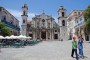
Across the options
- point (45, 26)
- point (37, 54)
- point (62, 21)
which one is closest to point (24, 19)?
point (45, 26)

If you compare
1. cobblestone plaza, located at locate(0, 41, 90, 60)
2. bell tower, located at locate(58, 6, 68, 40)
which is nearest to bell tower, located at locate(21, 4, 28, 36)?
bell tower, located at locate(58, 6, 68, 40)

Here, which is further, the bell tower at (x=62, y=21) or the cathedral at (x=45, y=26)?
the cathedral at (x=45, y=26)

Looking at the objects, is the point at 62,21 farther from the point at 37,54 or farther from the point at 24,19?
the point at 37,54

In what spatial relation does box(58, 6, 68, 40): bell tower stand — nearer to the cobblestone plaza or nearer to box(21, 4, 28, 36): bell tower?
box(21, 4, 28, 36): bell tower

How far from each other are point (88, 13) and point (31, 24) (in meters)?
43.9

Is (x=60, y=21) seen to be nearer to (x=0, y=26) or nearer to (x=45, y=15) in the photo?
(x=45, y=15)

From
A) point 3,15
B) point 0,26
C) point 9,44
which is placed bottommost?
point 9,44

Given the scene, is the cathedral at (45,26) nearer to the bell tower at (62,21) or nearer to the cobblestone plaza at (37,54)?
Answer: the bell tower at (62,21)

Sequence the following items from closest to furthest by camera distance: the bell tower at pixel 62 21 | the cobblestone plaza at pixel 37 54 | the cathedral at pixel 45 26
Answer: the cobblestone plaza at pixel 37 54
the bell tower at pixel 62 21
the cathedral at pixel 45 26

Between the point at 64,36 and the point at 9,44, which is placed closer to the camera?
the point at 9,44

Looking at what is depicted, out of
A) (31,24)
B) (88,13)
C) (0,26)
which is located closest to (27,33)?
(31,24)

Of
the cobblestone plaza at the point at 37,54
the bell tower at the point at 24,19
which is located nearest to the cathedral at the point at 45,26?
the bell tower at the point at 24,19

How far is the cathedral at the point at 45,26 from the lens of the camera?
7438 cm

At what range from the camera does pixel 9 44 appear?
2967cm
